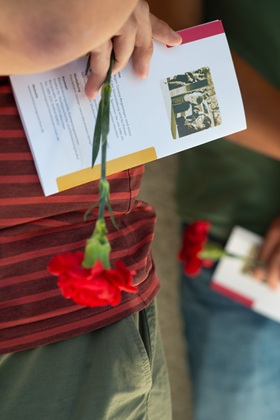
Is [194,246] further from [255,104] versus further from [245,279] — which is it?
[255,104]

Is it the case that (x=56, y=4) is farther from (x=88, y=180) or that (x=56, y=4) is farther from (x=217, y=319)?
(x=217, y=319)

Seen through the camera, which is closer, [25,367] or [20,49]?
[20,49]

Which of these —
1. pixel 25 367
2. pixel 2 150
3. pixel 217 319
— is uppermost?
pixel 2 150

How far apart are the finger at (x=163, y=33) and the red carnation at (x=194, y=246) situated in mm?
510

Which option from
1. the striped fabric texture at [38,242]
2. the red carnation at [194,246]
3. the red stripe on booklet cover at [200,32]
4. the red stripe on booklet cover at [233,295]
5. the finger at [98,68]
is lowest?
the red stripe on booklet cover at [233,295]

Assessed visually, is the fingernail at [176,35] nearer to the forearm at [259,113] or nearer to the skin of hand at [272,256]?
the forearm at [259,113]

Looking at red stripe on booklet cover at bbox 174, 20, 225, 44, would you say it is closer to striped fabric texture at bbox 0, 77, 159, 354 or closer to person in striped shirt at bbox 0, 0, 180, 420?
person in striped shirt at bbox 0, 0, 180, 420

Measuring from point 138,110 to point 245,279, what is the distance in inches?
22.7

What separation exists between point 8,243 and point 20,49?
0.93ft

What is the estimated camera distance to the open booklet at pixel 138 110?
544mm

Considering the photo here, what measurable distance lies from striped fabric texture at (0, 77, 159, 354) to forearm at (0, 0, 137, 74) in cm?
19

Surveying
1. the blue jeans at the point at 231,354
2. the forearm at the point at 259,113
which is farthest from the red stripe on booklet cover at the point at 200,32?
the blue jeans at the point at 231,354

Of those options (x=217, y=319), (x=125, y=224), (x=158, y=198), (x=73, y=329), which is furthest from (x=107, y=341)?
(x=158, y=198)

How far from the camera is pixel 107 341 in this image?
2.02 feet
